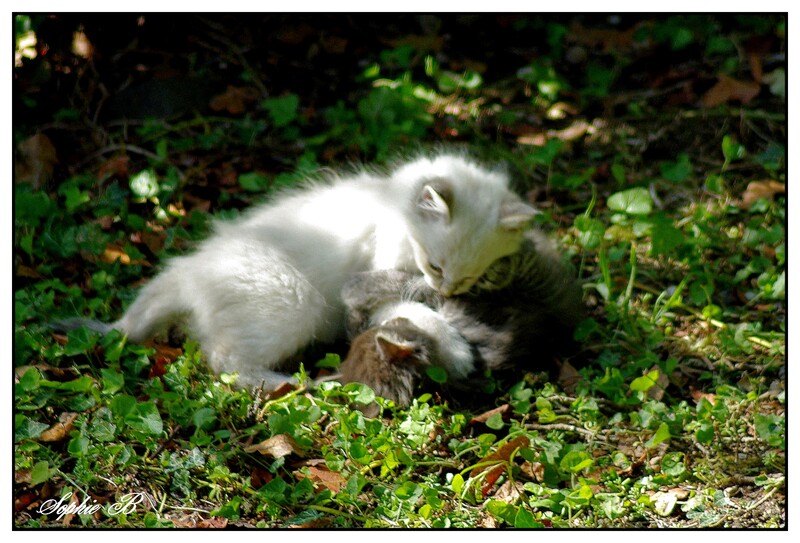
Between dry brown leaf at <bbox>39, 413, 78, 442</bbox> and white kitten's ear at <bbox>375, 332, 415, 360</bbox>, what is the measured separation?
124 cm

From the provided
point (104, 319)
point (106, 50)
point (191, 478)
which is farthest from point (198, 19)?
point (191, 478)

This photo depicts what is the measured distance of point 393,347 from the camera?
3410 millimetres

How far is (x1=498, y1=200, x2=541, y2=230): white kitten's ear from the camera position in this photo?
3500 millimetres

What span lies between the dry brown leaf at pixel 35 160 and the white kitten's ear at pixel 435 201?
2.53 metres

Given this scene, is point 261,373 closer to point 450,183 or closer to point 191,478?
point 191,478

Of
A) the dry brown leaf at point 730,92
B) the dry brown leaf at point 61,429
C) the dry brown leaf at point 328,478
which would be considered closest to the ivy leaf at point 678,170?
the dry brown leaf at point 730,92

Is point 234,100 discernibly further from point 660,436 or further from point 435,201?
point 660,436

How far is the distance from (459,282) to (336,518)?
4.17 feet

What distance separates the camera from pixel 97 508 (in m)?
2.87

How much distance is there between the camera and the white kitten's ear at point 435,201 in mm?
3549

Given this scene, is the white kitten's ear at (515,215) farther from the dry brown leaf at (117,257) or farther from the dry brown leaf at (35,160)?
the dry brown leaf at (35,160)

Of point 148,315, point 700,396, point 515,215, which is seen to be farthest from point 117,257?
point 700,396

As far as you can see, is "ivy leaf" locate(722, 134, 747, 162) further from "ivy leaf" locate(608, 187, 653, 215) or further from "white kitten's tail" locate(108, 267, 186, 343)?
"white kitten's tail" locate(108, 267, 186, 343)

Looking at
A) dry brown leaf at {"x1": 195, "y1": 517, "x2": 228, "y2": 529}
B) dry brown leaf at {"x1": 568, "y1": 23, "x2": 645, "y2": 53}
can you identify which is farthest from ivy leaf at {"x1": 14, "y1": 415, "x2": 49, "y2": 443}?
dry brown leaf at {"x1": 568, "y1": 23, "x2": 645, "y2": 53}
